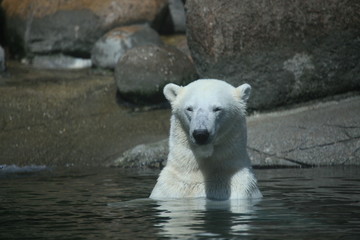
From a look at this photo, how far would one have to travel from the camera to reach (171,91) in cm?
605

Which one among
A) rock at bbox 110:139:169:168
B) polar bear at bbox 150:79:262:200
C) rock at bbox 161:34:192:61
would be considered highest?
rock at bbox 161:34:192:61

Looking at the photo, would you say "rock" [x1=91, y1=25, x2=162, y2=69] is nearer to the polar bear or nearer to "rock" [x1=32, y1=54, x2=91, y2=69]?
"rock" [x1=32, y1=54, x2=91, y2=69]

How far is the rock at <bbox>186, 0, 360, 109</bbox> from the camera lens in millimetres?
10555

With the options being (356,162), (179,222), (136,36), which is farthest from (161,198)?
(136,36)

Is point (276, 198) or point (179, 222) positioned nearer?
point (179, 222)

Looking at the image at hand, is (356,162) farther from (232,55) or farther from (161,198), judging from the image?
(161,198)

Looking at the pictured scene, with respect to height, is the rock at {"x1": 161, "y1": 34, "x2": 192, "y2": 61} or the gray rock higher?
the gray rock

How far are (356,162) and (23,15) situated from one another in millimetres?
7166

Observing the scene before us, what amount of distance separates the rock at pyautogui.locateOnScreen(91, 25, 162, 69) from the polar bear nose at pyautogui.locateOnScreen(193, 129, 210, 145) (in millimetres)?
7907

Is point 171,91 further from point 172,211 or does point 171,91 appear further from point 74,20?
point 74,20

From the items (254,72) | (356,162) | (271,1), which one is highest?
(271,1)

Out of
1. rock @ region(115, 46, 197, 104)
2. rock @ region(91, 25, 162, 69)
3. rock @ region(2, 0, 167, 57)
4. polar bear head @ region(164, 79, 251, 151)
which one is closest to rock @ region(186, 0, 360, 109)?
rock @ region(115, 46, 197, 104)

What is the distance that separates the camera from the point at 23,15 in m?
14.2

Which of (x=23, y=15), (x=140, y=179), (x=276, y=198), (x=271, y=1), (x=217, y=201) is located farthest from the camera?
(x=23, y=15)
